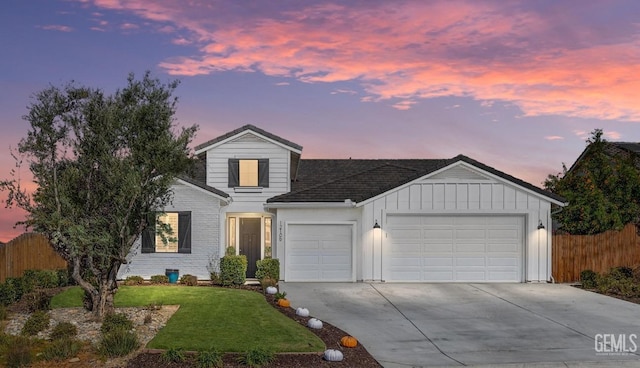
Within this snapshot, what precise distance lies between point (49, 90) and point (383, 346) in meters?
9.21

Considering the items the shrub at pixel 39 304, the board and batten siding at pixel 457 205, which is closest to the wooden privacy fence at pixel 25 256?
the shrub at pixel 39 304

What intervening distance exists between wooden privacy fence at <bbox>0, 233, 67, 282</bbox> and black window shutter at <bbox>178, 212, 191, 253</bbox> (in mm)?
4515

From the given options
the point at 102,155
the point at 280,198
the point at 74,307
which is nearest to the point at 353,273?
the point at 280,198

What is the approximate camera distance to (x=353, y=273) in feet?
73.0

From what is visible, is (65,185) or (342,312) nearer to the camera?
(65,185)

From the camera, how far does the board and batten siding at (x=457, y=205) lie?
22.2 meters

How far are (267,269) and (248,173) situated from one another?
442cm

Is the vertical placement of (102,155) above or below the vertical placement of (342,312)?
above

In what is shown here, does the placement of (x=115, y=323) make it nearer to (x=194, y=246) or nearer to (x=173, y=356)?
(x=173, y=356)

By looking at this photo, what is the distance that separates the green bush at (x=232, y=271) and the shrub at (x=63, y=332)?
8.19 meters

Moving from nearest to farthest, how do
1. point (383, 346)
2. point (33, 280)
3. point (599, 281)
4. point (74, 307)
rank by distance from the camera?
point (383, 346) → point (74, 307) → point (33, 280) → point (599, 281)

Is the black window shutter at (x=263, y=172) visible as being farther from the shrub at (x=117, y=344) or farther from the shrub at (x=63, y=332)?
the shrub at (x=117, y=344)

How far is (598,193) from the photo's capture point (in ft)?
81.2

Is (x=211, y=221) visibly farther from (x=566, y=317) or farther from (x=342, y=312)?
(x=566, y=317)
